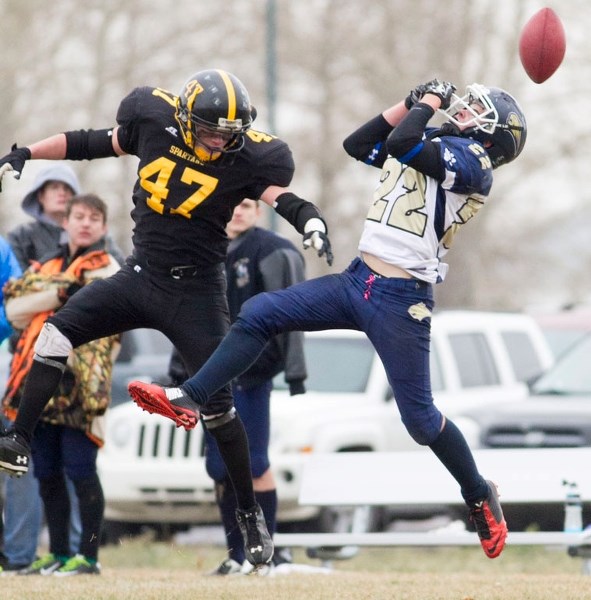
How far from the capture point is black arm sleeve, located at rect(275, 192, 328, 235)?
24.5ft

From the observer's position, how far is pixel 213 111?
24.7 ft

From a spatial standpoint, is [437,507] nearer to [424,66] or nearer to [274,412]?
[274,412]

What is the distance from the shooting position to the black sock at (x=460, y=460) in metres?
7.79

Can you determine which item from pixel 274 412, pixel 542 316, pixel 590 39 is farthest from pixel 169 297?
pixel 590 39

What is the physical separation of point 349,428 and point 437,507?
1143mm

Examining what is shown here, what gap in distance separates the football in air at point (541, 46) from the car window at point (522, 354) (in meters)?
6.86

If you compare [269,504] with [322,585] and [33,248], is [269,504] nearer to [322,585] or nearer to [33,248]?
[322,585]

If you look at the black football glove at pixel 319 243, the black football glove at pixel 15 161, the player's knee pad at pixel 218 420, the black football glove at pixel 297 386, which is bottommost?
the player's knee pad at pixel 218 420

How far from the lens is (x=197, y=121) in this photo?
7.55m

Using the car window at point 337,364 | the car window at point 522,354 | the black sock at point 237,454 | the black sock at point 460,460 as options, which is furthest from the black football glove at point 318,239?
the car window at point 522,354

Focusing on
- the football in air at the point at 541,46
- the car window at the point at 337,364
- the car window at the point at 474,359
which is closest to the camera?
the football in air at the point at 541,46

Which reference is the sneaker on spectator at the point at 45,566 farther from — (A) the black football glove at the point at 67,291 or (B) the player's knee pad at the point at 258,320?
(B) the player's knee pad at the point at 258,320

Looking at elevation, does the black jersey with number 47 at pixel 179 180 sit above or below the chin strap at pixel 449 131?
below

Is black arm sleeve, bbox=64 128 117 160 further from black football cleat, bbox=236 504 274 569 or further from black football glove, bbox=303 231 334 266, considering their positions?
black football cleat, bbox=236 504 274 569
